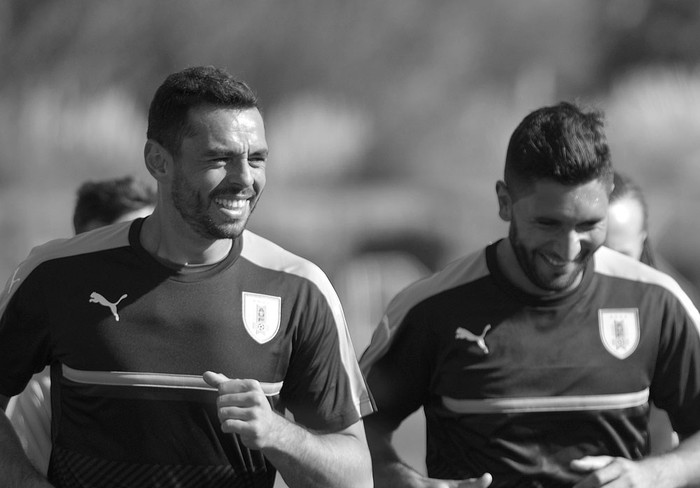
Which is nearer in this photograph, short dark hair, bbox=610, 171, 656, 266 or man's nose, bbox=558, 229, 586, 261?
man's nose, bbox=558, 229, 586, 261

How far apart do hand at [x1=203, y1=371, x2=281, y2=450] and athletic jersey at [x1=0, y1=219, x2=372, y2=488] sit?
24 centimetres

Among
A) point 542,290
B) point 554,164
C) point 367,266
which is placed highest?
point 554,164

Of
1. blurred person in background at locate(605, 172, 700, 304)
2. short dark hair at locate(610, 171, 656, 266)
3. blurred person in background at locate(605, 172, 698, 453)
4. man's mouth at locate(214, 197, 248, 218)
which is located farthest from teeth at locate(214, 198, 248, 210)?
short dark hair at locate(610, 171, 656, 266)

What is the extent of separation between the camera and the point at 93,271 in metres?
3.30

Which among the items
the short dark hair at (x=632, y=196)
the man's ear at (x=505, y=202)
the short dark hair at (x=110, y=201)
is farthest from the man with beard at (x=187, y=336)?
the short dark hair at (x=632, y=196)

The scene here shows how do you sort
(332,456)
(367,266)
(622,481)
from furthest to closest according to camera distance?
(367,266)
(622,481)
(332,456)

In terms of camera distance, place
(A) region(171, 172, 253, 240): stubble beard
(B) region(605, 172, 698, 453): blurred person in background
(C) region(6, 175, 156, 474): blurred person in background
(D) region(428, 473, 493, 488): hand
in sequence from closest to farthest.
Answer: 1. (A) region(171, 172, 253, 240): stubble beard
2. (D) region(428, 473, 493, 488): hand
3. (C) region(6, 175, 156, 474): blurred person in background
4. (B) region(605, 172, 698, 453): blurred person in background

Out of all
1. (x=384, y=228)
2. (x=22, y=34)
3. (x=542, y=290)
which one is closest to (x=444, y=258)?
(x=384, y=228)

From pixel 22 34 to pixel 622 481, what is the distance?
27.8 ft

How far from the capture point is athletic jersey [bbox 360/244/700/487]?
3559 mm

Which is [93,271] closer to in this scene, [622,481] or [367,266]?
[622,481]

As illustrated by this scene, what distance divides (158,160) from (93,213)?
1.20m

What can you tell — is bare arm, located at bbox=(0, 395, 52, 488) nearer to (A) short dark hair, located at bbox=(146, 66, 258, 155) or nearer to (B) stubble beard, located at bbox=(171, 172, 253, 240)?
(B) stubble beard, located at bbox=(171, 172, 253, 240)

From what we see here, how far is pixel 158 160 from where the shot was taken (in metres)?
3.34
